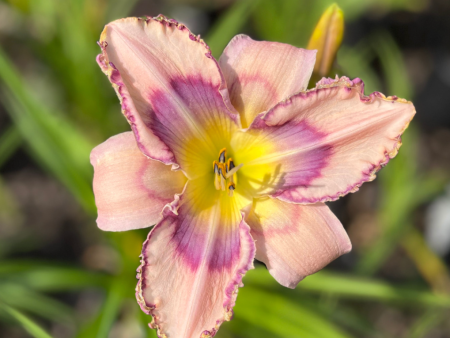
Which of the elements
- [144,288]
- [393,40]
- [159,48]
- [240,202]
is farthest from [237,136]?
[393,40]

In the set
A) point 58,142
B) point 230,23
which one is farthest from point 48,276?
point 230,23

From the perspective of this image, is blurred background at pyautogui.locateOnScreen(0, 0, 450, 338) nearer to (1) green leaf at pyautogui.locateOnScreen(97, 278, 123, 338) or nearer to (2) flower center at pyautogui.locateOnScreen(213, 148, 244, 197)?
(1) green leaf at pyautogui.locateOnScreen(97, 278, 123, 338)

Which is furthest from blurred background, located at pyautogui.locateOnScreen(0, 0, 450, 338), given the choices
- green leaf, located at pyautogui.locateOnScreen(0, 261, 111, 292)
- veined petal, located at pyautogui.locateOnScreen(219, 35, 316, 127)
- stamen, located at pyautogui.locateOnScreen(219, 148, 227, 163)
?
stamen, located at pyautogui.locateOnScreen(219, 148, 227, 163)

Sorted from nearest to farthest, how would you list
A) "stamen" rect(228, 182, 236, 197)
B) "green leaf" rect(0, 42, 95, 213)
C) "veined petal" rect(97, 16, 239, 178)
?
1. "veined petal" rect(97, 16, 239, 178)
2. "stamen" rect(228, 182, 236, 197)
3. "green leaf" rect(0, 42, 95, 213)

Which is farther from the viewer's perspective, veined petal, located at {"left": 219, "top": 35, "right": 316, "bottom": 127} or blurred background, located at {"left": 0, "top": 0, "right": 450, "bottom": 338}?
blurred background, located at {"left": 0, "top": 0, "right": 450, "bottom": 338}

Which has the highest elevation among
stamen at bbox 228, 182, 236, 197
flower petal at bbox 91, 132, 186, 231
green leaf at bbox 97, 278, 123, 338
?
flower petal at bbox 91, 132, 186, 231

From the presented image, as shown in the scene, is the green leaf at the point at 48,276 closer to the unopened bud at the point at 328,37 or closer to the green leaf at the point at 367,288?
the green leaf at the point at 367,288

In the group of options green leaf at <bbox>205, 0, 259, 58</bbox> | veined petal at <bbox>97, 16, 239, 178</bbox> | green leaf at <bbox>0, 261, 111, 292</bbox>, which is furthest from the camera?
green leaf at <bbox>205, 0, 259, 58</bbox>
